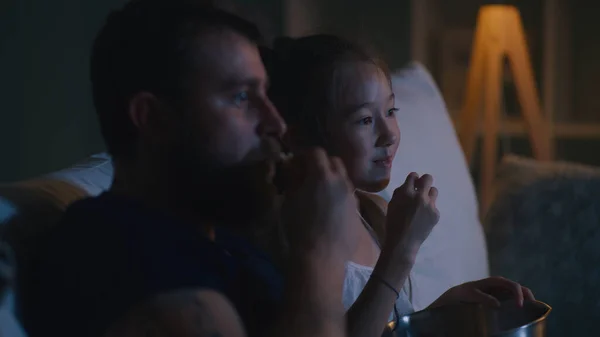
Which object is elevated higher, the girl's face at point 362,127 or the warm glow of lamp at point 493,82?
the girl's face at point 362,127

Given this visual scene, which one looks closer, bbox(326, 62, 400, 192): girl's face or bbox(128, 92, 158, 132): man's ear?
bbox(128, 92, 158, 132): man's ear

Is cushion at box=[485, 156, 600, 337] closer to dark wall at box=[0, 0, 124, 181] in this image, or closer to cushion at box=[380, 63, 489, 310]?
cushion at box=[380, 63, 489, 310]

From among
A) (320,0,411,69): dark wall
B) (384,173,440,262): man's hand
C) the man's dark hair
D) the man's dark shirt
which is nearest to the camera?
the man's dark shirt

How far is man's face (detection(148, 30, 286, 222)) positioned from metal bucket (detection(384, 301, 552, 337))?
29 cm

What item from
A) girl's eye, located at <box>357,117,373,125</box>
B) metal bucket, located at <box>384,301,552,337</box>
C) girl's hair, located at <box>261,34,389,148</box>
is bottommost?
metal bucket, located at <box>384,301,552,337</box>

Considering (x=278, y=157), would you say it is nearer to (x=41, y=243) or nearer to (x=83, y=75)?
(x=41, y=243)

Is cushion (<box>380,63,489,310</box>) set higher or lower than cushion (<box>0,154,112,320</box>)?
lower

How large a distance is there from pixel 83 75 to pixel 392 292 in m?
1.31

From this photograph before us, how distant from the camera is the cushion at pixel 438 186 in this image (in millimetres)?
1360

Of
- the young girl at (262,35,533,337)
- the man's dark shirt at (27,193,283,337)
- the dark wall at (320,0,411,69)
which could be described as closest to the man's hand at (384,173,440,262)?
the young girl at (262,35,533,337)

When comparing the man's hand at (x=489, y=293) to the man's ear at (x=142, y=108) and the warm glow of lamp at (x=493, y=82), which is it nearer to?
the man's ear at (x=142, y=108)

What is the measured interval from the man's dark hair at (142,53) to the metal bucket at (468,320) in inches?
16.9

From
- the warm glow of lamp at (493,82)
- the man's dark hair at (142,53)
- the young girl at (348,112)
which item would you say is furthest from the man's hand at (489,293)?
the warm glow of lamp at (493,82)

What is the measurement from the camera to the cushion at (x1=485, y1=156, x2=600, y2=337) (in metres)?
1.42
